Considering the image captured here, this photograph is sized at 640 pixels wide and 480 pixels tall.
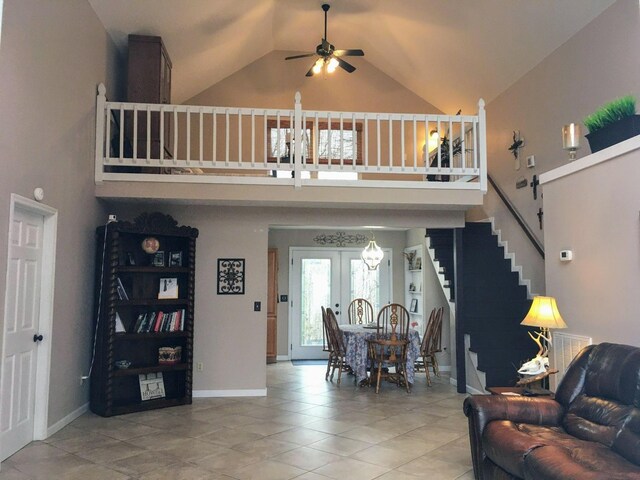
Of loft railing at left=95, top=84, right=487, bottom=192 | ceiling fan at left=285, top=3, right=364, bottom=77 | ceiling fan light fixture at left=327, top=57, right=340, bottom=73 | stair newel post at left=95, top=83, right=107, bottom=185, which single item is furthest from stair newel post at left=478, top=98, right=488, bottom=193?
stair newel post at left=95, top=83, right=107, bottom=185

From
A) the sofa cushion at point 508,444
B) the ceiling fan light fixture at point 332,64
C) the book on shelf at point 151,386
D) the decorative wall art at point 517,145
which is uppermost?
the ceiling fan light fixture at point 332,64

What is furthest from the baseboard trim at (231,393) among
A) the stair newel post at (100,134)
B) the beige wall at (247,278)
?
the stair newel post at (100,134)

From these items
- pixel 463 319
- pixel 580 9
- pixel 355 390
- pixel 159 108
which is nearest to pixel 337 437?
pixel 355 390

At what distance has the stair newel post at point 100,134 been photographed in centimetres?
541

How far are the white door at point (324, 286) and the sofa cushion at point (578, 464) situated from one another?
6712 millimetres

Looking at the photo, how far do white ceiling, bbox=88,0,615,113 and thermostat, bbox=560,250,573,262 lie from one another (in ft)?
9.36

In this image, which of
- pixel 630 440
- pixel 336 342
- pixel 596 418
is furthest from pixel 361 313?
pixel 630 440

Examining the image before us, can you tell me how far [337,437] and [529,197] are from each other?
160 inches

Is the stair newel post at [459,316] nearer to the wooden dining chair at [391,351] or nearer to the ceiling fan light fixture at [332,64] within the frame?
the wooden dining chair at [391,351]

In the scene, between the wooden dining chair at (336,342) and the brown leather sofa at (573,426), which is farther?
the wooden dining chair at (336,342)

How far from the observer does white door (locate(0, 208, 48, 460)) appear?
3.89 meters

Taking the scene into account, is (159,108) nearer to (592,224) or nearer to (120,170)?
(120,170)

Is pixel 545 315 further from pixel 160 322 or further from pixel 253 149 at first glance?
pixel 160 322

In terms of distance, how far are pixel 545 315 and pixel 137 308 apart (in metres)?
4.37
